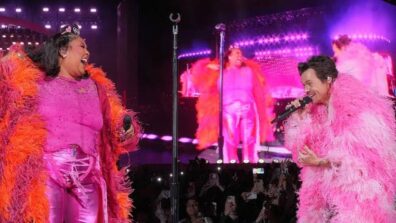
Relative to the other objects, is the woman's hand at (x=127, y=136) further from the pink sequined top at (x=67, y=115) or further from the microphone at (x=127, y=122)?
the pink sequined top at (x=67, y=115)

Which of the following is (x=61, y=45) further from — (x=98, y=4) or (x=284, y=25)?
(x=284, y=25)

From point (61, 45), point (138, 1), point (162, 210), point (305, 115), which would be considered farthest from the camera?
point (138, 1)

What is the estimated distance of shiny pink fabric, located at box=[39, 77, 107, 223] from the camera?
3.12 m

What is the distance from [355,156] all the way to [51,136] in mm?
1827

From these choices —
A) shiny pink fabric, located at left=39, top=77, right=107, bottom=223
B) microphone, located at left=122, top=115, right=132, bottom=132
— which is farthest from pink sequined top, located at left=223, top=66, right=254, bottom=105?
shiny pink fabric, located at left=39, top=77, right=107, bottom=223

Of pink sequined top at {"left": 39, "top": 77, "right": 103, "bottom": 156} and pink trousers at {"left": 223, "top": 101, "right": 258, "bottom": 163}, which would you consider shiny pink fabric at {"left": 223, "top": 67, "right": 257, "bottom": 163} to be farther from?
pink sequined top at {"left": 39, "top": 77, "right": 103, "bottom": 156}

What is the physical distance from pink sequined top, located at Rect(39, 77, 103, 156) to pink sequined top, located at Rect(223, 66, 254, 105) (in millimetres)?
7282

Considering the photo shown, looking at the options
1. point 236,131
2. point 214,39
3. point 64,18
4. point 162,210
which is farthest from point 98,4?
point 162,210

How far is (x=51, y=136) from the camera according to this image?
314cm

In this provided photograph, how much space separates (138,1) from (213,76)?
246cm

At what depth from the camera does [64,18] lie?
1155 centimetres

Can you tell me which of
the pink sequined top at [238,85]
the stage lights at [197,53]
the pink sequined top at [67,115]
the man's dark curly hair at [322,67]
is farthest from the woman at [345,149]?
the stage lights at [197,53]

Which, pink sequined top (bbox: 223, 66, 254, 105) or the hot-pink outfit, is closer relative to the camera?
the hot-pink outfit

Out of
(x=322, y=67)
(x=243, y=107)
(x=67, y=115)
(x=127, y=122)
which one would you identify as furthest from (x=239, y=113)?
(x=67, y=115)
